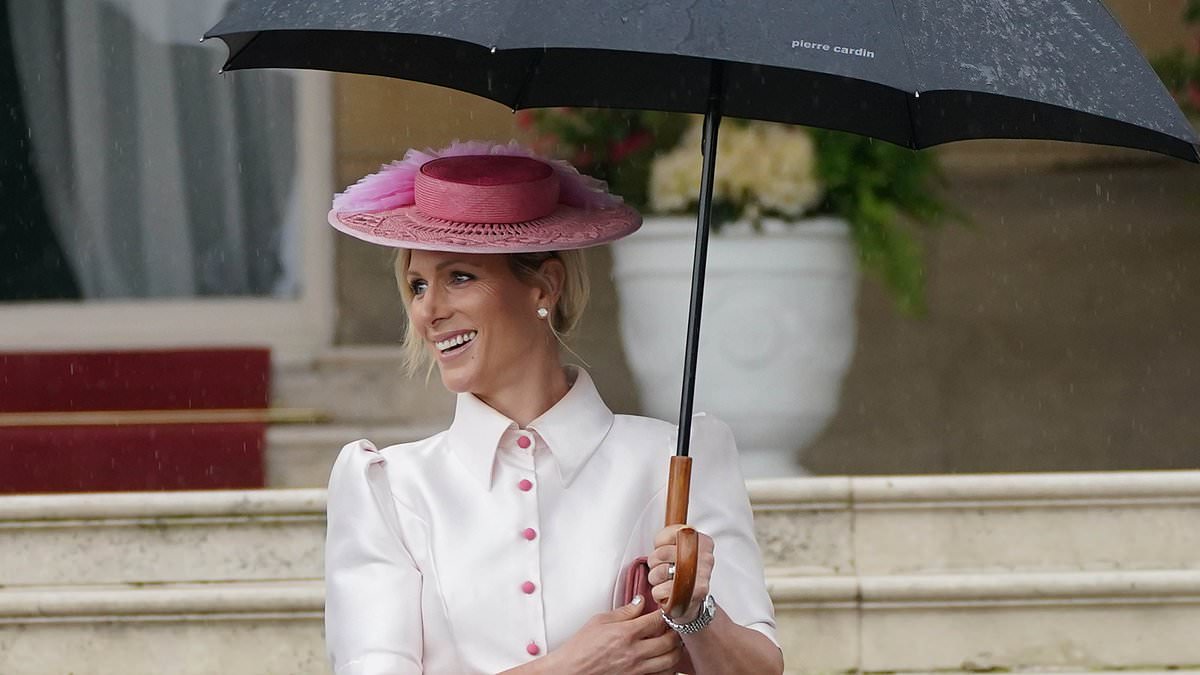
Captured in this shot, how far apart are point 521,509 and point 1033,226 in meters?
4.11

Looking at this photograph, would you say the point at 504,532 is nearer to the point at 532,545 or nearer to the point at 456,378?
the point at 532,545

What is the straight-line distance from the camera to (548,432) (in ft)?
7.81

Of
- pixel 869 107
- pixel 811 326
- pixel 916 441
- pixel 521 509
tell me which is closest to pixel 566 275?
pixel 521 509

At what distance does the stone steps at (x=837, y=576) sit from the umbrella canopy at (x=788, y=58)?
165cm

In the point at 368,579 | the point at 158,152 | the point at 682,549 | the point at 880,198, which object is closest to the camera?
the point at 682,549

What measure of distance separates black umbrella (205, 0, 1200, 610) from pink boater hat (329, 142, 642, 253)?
0.14m

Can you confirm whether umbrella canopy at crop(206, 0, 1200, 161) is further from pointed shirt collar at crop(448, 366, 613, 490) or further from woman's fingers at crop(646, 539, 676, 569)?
woman's fingers at crop(646, 539, 676, 569)

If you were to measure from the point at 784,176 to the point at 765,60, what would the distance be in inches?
102

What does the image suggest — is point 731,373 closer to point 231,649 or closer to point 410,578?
point 231,649

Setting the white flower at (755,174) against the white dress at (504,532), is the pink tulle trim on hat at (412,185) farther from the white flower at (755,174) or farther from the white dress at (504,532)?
the white flower at (755,174)

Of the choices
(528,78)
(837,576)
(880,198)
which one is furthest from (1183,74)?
(528,78)

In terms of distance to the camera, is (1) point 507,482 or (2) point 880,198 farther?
(2) point 880,198

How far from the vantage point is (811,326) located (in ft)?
14.8


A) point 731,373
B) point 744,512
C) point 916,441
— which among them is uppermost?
point 744,512
